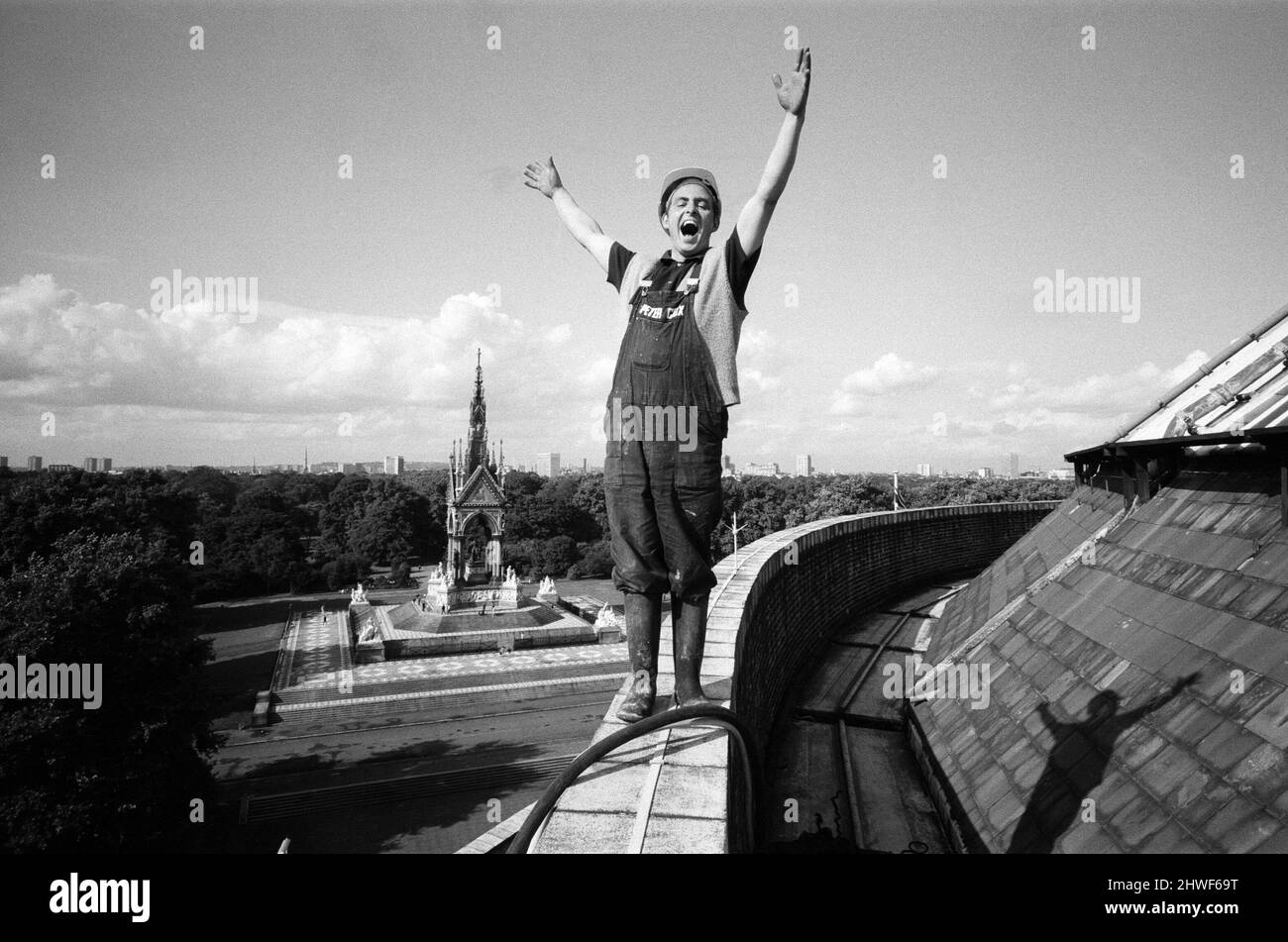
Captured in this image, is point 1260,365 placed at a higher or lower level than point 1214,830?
higher

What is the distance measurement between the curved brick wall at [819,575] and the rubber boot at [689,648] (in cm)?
49

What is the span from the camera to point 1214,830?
300 centimetres

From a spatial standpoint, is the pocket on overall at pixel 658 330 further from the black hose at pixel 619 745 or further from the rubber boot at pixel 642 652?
the black hose at pixel 619 745

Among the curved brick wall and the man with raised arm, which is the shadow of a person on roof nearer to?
the curved brick wall

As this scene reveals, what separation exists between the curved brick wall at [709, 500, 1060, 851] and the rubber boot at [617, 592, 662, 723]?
625 millimetres

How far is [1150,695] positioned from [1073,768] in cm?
63

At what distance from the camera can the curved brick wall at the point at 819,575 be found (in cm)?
578

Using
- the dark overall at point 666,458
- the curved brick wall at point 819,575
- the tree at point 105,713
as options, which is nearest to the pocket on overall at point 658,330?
the dark overall at point 666,458

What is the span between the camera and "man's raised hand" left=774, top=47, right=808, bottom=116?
309 cm
